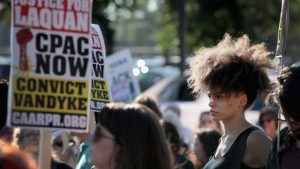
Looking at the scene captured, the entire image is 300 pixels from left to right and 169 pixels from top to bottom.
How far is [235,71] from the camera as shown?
15.3ft

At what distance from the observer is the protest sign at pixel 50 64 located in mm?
3734

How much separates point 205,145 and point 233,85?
1985 mm

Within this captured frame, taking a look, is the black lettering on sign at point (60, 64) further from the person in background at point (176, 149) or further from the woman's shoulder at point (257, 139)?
the person in background at point (176, 149)

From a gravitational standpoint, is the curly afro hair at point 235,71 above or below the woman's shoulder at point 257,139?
above

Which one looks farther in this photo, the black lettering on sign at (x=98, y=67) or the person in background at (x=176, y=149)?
the person in background at (x=176, y=149)

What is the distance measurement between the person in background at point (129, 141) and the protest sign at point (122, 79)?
19.4ft

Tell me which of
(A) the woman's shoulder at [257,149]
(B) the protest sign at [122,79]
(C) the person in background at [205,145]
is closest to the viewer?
(A) the woman's shoulder at [257,149]

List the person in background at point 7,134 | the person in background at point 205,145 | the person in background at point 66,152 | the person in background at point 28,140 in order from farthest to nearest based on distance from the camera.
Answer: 1. the person in background at point 66,152
2. the person in background at point 205,145
3. the person in background at point 7,134
4. the person in background at point 28,140

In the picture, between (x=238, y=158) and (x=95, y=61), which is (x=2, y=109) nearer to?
(x=95, y=61)

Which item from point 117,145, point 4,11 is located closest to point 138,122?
point 117,145

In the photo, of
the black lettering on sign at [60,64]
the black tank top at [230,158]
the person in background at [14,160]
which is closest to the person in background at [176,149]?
the black tank top at [230,158]

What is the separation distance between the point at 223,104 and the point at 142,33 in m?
82.3

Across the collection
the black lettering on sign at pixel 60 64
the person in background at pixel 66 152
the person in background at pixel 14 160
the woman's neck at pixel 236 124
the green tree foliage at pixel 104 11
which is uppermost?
the green tree foliage at pixel 104 11

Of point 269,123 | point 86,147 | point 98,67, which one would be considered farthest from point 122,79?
point 98,67
